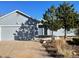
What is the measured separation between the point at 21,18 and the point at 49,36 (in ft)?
9.98

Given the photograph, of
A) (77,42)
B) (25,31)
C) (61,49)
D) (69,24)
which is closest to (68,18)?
(69,24)

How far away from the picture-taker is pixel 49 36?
2266cm

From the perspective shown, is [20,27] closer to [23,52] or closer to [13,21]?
[13,21]

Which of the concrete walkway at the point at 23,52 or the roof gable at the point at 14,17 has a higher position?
the roof gable at the point at 14,17

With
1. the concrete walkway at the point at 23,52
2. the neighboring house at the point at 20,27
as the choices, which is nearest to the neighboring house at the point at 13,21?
Answer: the neighboring house at the point at 20,27

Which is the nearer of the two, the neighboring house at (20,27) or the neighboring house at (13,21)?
the neighboring house at (20,27)

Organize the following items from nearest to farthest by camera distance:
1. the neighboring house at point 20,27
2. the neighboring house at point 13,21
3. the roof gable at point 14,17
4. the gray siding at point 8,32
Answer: the gray siding at point 8,32
the neighboring house at point 20,27
the neighboring house at point 13,21
the roof gable at point 14,17

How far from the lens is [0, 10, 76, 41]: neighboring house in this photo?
21266mm

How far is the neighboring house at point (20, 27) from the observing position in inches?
837

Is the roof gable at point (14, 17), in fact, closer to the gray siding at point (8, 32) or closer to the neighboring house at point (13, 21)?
the neighboring house at point (13, 21)

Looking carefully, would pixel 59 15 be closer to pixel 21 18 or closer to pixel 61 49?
pixel 21 18

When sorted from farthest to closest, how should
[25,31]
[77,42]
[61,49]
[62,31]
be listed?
1. [62,31]
2. [25,31]
3. [77,42]
4. [61,49]

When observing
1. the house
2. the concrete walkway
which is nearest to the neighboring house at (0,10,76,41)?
the house

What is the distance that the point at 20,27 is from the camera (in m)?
22.3
